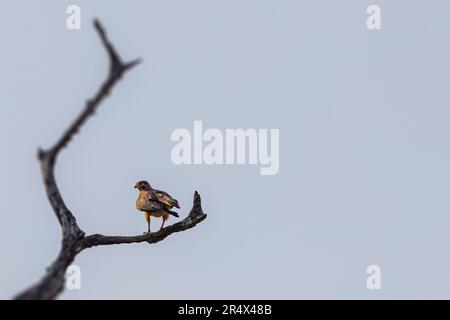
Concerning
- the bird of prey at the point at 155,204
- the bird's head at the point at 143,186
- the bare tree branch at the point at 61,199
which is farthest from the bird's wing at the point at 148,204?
the bare tree branch at the point at 61,199

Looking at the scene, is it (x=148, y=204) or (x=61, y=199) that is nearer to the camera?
(x=61, y=199)

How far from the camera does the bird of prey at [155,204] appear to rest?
54.9 ft

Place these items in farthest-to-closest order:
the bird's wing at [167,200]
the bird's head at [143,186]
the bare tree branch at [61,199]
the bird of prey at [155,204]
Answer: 1. the bird's head at [143,186]
2. the bird of prey at [155,204]
3. the bird's wing at [167,200]
4. the bare tree branch at [61,199]

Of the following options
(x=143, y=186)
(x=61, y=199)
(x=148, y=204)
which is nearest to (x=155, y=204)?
(x=148, y=204)

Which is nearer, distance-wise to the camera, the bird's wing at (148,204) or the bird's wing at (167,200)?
the bird's wing at (167,200)

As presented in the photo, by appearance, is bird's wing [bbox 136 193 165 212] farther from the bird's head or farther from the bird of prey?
the bird's head

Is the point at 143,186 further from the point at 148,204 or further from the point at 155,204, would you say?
the point at 155,204

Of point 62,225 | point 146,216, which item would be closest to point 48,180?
point 62,225

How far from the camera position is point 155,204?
16.8 m

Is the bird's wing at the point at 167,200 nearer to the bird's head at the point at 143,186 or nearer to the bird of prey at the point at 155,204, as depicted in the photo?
the bird of prey at the point at 155,204
